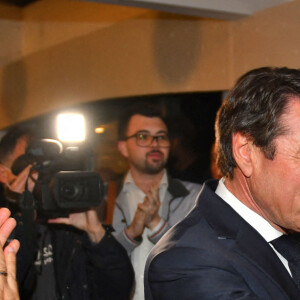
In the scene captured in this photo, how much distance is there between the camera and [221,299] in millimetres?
996

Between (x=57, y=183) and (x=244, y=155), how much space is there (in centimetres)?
112

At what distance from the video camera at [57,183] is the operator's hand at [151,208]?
1.18 feet

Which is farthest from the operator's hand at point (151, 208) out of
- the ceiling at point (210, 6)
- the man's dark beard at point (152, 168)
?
the ceiling at point (210, 6)

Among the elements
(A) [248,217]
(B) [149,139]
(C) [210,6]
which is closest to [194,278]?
(A) [248,217]

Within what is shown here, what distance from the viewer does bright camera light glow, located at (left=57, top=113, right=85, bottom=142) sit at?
343cm

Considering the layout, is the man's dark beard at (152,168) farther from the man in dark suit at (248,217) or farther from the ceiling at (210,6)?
the man in dark suit at (248,217)

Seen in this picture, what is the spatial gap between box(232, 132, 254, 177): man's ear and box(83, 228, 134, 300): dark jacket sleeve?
1.04 meters

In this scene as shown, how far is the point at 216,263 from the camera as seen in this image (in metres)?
1.06

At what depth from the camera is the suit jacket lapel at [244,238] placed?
3.54 ft

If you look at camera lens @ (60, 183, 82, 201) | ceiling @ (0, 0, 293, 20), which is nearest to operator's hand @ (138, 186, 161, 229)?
camera lens @ (60, 183, 82, 201)

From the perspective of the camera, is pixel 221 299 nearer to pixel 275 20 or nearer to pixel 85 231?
pixel 85 231

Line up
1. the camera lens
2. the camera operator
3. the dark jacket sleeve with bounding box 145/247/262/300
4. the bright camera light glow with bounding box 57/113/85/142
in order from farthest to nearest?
the bright camera light glow with bounding box 57/113/85/142, the camera lens, the camera operator, the dark jacket sleeve with bounding box 145/247/262/300

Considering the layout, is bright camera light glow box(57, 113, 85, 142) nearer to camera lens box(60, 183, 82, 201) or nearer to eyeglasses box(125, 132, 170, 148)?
eyeglasses box(125, 132, 170, 148)

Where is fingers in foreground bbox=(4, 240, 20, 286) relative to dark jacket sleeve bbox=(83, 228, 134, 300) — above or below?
above
